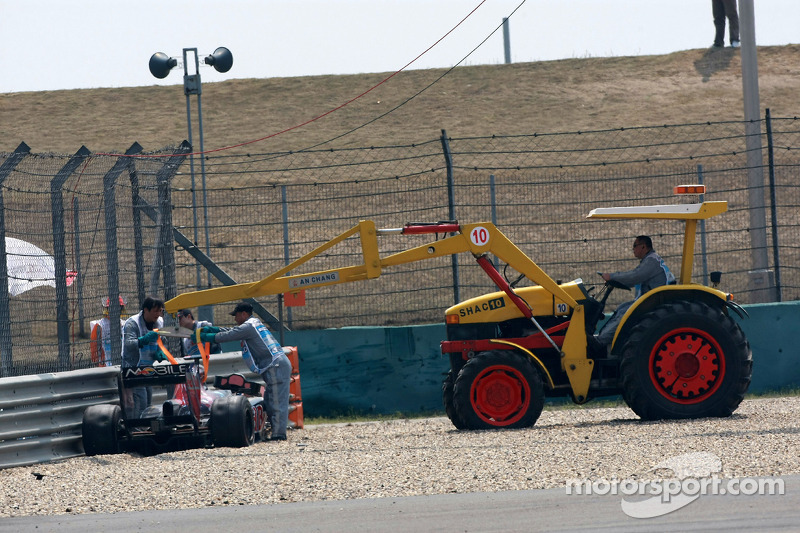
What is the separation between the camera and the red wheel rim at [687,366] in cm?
955

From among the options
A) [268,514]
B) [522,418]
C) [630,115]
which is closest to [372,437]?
[522,418]

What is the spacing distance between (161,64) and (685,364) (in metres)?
10.4

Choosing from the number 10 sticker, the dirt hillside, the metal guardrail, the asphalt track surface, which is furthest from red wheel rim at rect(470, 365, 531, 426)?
the dirt hillside

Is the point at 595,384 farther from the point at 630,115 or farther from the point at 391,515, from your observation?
the point at 630,115

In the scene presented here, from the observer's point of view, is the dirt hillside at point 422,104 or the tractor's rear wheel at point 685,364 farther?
the dirt hillside at point 422,104

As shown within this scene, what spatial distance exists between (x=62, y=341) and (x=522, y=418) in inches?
173

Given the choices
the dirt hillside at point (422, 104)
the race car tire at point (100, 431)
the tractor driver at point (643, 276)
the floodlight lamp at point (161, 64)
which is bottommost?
the race car tire at point (100, 431)

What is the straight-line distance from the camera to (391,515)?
605cm

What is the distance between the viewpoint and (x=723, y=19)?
37.3 meters

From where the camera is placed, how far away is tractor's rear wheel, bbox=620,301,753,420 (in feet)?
31.2

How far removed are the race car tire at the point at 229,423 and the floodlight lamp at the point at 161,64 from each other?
896 centimetres

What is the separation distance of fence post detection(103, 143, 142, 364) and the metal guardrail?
74 cm

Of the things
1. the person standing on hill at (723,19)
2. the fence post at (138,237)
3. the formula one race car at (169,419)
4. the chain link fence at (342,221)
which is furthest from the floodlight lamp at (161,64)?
the person standing on hill at (723,19)

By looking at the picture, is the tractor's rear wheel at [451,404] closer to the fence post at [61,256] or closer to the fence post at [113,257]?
the fence post at [113,257]
